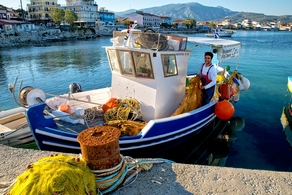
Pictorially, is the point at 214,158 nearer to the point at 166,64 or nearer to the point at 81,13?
the point at 166,64

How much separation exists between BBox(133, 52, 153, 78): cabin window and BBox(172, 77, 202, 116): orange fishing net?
143 centimetres

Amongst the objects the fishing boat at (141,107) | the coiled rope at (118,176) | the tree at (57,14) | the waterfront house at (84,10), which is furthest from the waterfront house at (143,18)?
the tree at (57,14)

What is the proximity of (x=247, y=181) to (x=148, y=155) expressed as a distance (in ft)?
11.1

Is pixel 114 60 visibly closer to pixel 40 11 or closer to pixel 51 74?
pixel 51 74

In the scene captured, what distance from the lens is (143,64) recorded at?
20.4 ft

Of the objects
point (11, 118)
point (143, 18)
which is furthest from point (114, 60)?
point (143, 18)

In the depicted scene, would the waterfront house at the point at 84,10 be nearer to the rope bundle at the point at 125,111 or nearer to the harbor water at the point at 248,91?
the harbor water at the point at 248,91

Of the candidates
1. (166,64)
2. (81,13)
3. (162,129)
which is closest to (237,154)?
(162,129)

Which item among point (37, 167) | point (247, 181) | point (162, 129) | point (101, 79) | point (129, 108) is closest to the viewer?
point (37, 167)

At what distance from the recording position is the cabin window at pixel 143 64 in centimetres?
605

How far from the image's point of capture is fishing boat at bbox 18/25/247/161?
5.55 meters

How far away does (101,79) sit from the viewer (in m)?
19.1

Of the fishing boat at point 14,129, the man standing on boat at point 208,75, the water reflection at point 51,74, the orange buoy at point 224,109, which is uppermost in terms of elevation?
the man standing on boat at point 208,75

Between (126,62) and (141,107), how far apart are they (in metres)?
1.40
